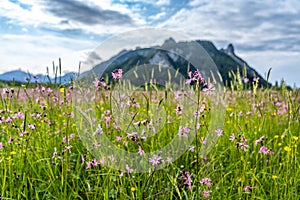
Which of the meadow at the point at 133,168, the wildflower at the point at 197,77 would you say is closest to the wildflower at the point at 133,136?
the meadow at the point at 133,168

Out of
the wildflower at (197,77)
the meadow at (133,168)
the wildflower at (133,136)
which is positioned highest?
the wildflower at (197,77)

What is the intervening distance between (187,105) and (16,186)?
103 inches

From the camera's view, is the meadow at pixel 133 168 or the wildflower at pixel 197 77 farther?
the meadow at pixel 133 168

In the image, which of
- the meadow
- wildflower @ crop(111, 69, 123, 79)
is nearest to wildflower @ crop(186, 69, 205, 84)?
the meadow

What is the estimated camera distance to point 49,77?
2.92m

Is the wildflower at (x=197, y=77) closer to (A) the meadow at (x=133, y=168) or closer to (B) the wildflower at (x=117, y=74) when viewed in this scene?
(A) the meadow at (x=133, y=168)

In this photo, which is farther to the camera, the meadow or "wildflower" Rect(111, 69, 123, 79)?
the meadow

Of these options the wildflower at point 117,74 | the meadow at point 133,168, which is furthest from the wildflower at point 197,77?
the wildflower at point 117,74

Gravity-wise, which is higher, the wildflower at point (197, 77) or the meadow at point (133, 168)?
the wildflower at point (197, 77)

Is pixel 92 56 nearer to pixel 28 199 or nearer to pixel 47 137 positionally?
pixel 47 137

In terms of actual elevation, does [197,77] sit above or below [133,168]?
above

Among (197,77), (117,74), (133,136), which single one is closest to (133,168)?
(133,136)

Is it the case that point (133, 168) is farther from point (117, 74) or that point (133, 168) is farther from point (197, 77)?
point (197, 77)

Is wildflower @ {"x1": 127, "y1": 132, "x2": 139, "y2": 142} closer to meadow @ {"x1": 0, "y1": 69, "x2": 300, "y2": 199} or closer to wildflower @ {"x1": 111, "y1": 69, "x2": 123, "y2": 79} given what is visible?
meadow @ {"x1": 0, "y1": 69, "x2": 300, "y2": 199}
